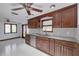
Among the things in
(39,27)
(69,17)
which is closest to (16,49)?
(39,27)

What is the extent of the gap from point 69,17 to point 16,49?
1753 millimetres

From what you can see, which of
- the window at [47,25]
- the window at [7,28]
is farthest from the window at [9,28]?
the window at [47,25]

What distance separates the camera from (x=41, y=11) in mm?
3445

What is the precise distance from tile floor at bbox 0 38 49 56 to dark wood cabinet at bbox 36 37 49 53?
44 centimetres

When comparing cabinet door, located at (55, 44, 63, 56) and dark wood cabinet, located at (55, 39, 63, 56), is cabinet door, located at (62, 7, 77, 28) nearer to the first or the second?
dark wood cabinet, located at (55, 39, 63, 56)

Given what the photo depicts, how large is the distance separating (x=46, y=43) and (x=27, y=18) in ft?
3.69

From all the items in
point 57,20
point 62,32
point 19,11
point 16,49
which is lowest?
point 16,49

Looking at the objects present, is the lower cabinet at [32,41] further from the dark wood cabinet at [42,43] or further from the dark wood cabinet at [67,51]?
the dark wood cabinet at [67,51]

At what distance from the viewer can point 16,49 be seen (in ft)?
10.4

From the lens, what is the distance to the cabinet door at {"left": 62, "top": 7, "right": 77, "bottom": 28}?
2752mm

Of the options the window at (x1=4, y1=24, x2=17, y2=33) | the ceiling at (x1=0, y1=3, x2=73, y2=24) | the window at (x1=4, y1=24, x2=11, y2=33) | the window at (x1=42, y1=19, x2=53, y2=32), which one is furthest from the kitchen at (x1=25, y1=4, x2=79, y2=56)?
the window at (x1=4, y1=24, x2=11, y2=33)

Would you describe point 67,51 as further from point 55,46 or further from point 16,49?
point 16,49

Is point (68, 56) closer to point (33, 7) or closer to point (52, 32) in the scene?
point (52, 32)

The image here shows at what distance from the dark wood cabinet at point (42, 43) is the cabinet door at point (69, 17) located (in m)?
0.89
